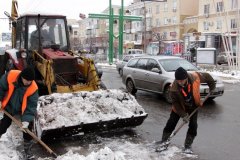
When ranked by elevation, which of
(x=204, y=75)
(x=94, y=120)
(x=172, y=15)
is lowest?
(x=94, y=120)

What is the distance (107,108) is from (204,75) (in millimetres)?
2080

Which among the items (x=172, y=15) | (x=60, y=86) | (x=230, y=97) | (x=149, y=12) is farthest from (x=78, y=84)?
(x=149, y=12)

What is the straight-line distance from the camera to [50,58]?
9.11 m

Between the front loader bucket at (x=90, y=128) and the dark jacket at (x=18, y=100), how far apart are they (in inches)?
37.7

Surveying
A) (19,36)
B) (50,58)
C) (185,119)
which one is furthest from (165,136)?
(19,36)

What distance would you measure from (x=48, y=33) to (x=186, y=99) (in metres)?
5.10

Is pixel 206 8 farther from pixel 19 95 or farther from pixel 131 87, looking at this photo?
pixel 19 95

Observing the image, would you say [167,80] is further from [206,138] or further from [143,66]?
[206,138]

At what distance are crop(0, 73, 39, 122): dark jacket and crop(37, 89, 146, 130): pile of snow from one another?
3.11 ft

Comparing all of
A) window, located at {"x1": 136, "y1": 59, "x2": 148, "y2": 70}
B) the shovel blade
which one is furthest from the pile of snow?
window, located at {"x1": 136, "y1": 59, "x2": 148, "y2": 70}

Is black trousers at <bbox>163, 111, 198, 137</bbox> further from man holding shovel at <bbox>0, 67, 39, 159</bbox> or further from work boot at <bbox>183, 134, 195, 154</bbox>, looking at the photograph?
man holding shovel at <bbox>0, 67, 39, 159</bbox>

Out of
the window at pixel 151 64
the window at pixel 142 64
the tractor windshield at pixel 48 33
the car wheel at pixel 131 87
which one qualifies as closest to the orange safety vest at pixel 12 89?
the tractor windshield at pixel 48 33

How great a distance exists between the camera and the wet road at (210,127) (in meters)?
6.74

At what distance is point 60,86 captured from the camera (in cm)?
882
